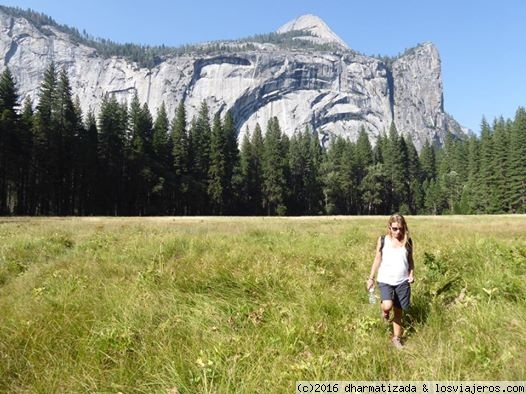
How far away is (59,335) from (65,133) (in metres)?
59.6

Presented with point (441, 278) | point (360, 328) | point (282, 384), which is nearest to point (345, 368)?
point (282, 384)

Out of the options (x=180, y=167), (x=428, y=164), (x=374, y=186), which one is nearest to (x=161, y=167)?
(x=180, y=167)

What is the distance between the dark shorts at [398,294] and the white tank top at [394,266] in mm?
62

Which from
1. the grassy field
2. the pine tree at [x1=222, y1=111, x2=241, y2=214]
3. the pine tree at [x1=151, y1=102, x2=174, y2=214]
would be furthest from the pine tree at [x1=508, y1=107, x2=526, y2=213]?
the grassy field

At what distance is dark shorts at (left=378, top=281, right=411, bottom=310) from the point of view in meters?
5.23

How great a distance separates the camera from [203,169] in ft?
249

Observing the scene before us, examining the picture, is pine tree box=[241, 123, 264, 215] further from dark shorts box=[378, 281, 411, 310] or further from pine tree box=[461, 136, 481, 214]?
dark shorts box=[378, 281, 411, 310]

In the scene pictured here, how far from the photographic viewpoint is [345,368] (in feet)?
12.1

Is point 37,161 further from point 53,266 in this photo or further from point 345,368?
point 345,368

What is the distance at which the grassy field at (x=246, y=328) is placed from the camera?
145 inches

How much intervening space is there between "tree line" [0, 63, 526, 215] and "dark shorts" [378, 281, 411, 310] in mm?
55214

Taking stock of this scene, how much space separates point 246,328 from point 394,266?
215 centimetres

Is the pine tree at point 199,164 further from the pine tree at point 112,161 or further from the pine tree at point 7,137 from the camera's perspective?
the pine tree at point 7,137

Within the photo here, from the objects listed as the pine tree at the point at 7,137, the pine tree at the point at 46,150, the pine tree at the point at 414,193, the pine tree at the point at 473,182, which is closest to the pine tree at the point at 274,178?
the pine tree at the point at 414,193
